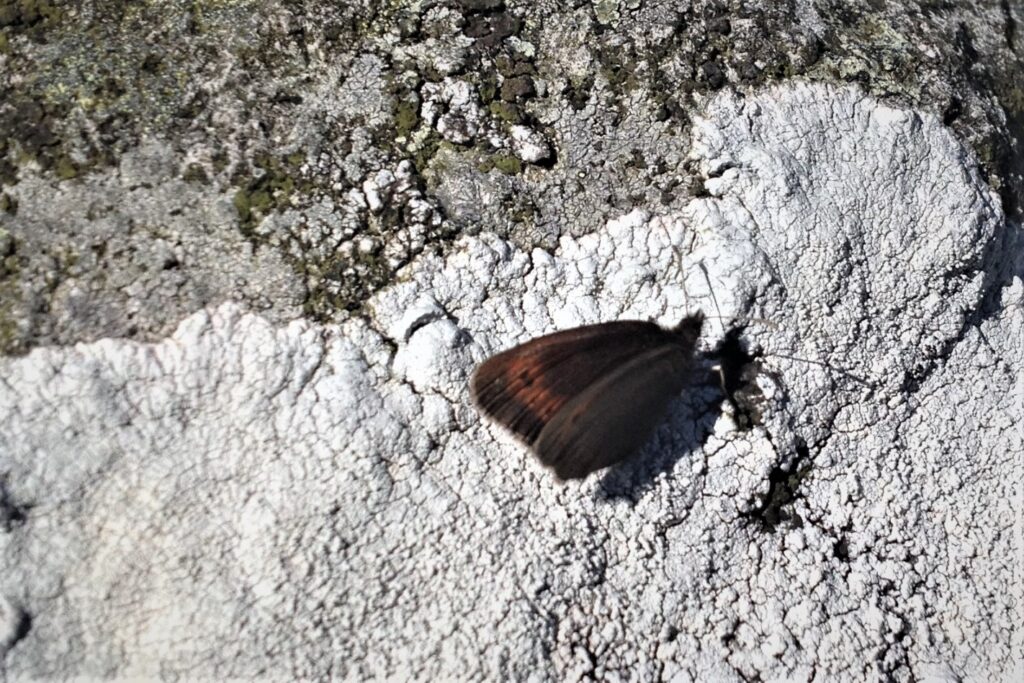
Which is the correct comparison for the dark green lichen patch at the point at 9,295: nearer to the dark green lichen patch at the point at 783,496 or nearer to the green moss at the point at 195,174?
the green moss at the point at 195,174

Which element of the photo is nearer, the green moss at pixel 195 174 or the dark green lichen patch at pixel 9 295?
the dark green lichen patch at pixel 9 295

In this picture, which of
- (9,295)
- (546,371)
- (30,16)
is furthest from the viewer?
(30,16)

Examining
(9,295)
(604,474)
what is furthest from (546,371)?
(9,295)

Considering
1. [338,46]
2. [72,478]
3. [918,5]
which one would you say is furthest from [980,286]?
[72,478]

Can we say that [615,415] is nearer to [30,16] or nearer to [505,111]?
[505,111]

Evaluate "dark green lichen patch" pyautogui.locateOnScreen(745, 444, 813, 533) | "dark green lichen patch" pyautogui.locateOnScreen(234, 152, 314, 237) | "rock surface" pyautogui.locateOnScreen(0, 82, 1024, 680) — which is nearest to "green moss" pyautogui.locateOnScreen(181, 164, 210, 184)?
"dark green lichen patch" pyautogui.locateOnScreen(234, 152, 314, 237)

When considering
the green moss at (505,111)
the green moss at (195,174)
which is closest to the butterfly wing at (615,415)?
the green moss at (505,111)
